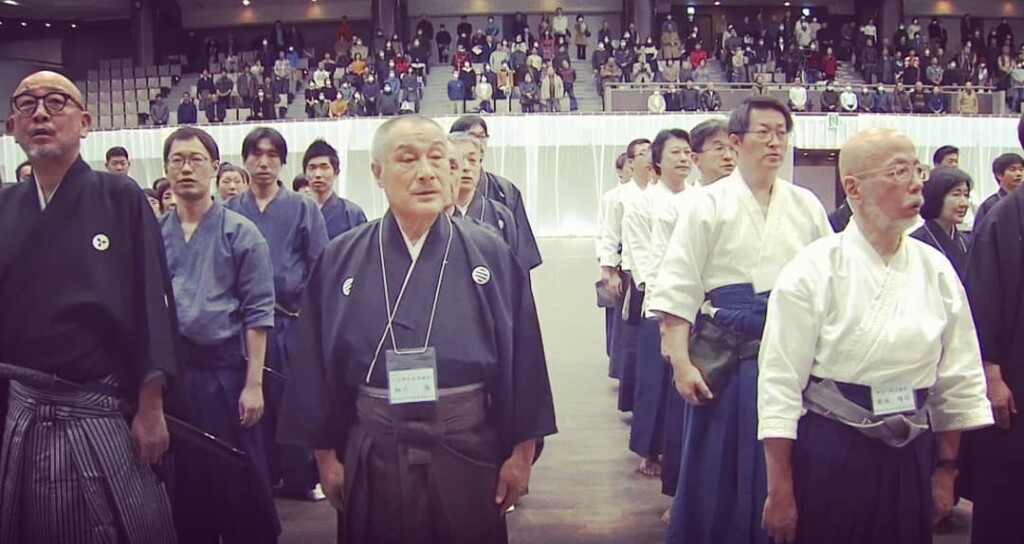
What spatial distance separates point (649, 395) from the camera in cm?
434

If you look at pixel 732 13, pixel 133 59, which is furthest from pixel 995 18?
pixel 133 59

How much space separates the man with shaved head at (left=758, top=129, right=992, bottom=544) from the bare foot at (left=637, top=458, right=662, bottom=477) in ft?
6.74

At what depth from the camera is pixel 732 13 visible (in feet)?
83.9

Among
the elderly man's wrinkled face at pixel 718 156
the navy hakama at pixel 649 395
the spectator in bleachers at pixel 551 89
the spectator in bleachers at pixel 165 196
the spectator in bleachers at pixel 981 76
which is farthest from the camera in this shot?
the spectator in bleachers at pixel 981 76

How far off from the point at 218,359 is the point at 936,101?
1683 cm

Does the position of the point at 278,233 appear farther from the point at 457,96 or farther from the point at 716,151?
the point at 457,96

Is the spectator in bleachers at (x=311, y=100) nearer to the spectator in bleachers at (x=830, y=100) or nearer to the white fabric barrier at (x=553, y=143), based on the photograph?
the white fabric barrier at (x=553, y=143)

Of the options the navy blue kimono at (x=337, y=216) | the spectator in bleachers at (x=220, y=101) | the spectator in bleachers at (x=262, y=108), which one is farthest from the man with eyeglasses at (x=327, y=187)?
the spectator in bleachers at (x=220, y=101)

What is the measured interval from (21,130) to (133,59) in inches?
1023

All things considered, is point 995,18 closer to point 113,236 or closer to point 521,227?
point 521,227

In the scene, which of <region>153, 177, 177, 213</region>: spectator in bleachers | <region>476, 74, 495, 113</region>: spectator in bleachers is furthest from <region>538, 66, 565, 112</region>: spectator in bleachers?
<region>153, 177, 177, 213</region>: spectator in bleachers

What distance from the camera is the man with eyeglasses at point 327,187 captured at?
471 centimetres

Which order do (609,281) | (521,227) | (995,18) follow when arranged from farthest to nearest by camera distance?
1. (995,18)
2. (609,281)
3. (521,227)

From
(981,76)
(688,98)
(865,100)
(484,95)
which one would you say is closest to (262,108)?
(484,95)
